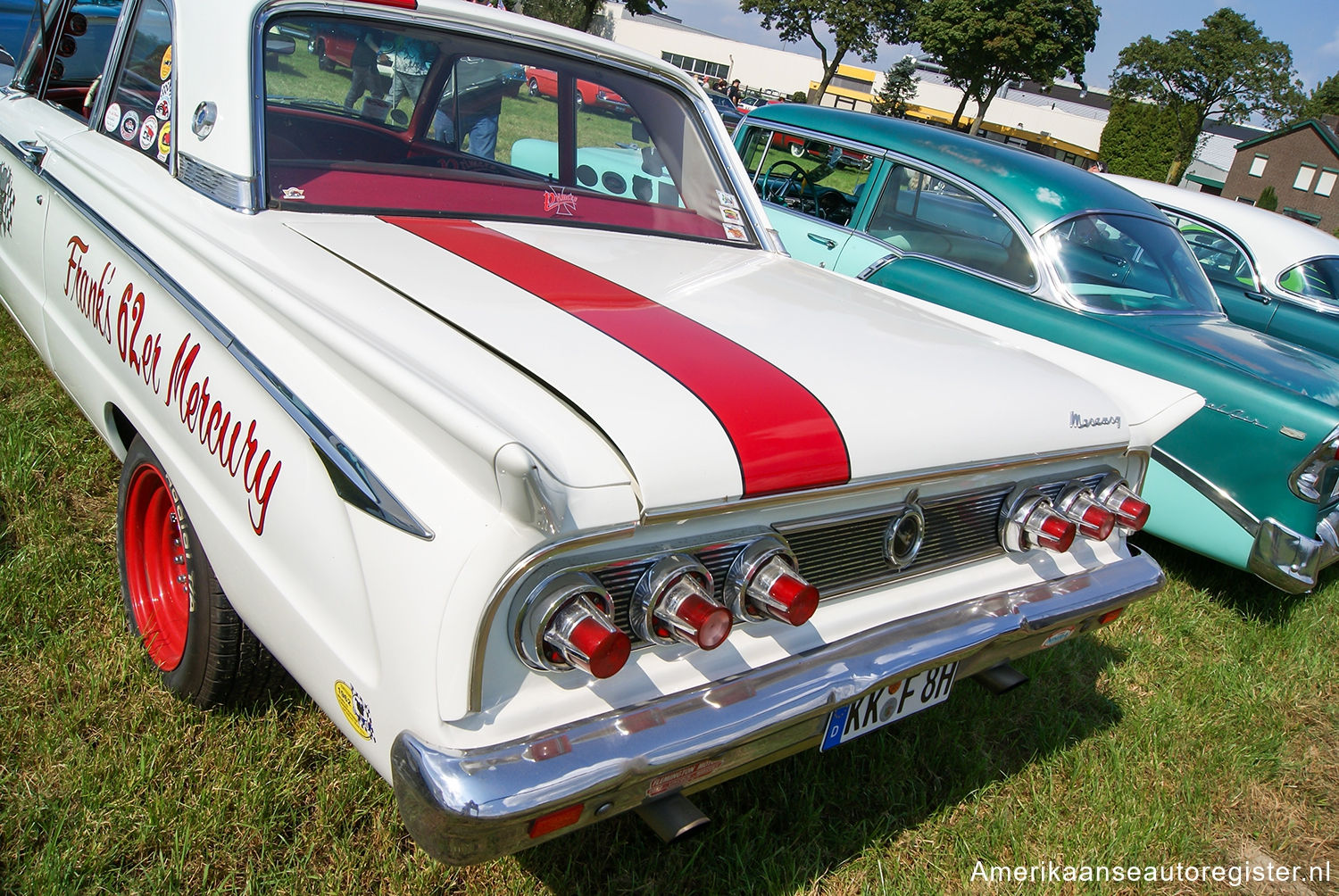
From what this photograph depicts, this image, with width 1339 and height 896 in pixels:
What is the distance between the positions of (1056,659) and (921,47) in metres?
40.1

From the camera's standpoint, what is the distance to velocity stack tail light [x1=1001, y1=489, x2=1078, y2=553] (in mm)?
2018

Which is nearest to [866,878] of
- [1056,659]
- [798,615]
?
[798,615]

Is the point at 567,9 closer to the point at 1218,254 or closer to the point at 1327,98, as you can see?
the point at 1218,254

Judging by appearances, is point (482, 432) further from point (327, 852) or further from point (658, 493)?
point (327, 852)

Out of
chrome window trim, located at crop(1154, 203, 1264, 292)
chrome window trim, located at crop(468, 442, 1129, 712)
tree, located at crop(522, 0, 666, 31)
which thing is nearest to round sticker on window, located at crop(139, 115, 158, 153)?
chrome window trim, located at crop(468, 442, 1129, 712)

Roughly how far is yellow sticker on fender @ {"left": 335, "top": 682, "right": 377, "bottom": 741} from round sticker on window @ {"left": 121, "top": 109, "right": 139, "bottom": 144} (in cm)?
184

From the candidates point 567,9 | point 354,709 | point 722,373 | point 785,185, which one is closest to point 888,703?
point 722,373

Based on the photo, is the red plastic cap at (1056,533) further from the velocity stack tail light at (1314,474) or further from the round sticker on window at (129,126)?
the round sticker on window at (129,126)

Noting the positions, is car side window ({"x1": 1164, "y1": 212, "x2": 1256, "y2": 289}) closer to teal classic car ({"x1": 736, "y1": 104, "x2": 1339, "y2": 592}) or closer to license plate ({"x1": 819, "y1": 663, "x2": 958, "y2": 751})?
teal classic car ({"x1": 736, "y1": 104, "x2": 1339, "y2": 592})

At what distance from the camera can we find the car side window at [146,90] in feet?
7.69

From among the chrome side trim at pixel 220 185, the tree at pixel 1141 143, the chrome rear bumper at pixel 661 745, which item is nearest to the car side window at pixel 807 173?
the chrome side trim at pixel 220 185

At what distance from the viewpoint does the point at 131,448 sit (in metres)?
2.16

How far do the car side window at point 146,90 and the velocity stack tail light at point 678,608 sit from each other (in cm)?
173

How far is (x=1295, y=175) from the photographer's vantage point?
33.9 metres
